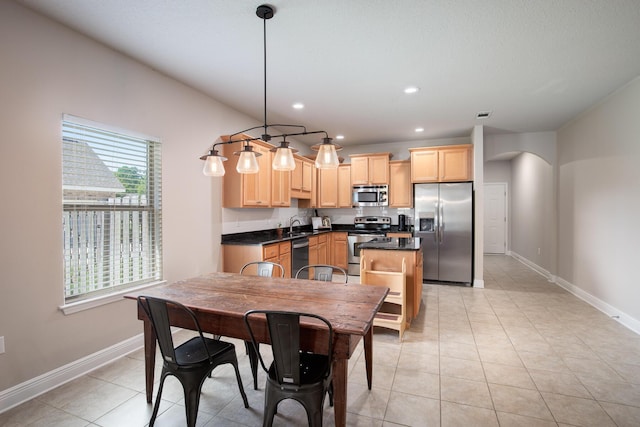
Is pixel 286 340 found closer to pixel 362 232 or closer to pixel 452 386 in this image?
pixel 452 386

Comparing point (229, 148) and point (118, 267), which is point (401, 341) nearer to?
point (118, 267)

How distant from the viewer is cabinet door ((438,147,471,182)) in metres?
5.27

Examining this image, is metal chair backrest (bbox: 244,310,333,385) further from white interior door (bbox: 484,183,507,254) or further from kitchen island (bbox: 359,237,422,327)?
white interior door (bbox: 484,183,507,254)

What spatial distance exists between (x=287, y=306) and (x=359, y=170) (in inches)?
184

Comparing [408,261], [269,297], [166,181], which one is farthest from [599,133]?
[166,181]

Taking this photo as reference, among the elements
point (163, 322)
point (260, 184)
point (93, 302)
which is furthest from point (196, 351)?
point (260, 184)

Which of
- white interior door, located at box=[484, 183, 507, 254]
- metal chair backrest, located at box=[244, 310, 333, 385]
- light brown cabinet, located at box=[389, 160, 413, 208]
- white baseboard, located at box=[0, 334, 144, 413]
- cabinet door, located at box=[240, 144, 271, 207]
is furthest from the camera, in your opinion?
white interior door, located at box=[484, 183, 507, 254]

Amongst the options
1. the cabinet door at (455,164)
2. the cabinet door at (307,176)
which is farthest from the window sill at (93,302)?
the cabinet door at (455,164)

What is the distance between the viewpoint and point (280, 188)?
4.78 m

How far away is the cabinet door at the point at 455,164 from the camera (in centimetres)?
527

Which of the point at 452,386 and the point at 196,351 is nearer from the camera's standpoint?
the point at 196,351

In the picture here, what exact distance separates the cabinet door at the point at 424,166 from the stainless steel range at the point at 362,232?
113 cm

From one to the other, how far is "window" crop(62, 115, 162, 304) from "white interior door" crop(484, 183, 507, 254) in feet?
27.5

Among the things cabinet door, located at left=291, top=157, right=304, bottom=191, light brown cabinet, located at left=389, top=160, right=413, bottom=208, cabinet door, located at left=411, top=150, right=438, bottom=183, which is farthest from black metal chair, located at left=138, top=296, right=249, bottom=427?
light brown cabinet, located at left=389, top=160, right=413, bottom=208
